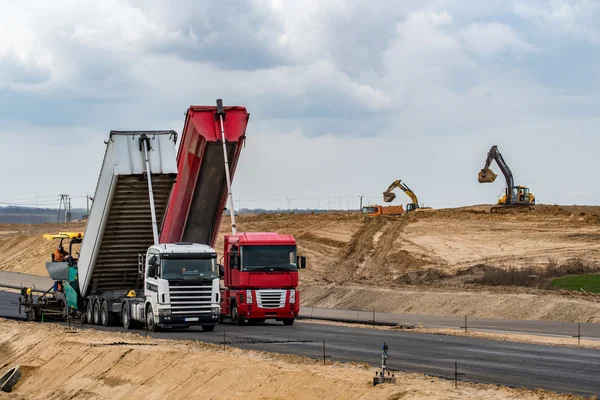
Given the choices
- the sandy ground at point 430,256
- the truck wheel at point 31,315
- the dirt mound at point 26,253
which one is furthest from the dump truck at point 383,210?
the truck wheel at point 31,315

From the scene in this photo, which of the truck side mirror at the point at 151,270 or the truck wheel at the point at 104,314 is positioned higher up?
the truck side mirror at the point at 151,270

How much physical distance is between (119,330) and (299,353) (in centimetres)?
1089

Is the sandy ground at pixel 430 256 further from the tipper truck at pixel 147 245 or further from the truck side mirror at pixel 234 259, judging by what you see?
the tipper truck at pixel 147 245

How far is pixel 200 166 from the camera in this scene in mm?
35219

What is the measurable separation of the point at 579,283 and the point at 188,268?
21974 mm

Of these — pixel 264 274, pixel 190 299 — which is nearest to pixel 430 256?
pixel 264 274

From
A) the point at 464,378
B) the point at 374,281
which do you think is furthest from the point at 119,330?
the point at 374,281

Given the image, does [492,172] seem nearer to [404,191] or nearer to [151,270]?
[404,191]

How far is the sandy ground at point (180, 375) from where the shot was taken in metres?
19.1

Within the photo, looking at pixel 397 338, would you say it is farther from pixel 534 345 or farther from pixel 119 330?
pixel 119 330

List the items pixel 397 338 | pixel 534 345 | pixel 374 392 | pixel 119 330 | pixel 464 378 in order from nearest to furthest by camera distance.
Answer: pixel 374 392 < pixel 464 378 < pixel 534 345 < pixel 397 338 < pixel 119 330

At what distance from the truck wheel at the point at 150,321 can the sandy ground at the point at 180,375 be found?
1.37 meters

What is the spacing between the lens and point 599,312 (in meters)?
38.8

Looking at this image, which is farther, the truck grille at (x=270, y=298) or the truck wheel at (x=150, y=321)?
the truck grille at (x=270, y=298)
